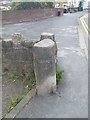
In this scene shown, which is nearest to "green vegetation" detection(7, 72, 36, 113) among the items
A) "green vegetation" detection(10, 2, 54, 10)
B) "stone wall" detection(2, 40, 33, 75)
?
"stone wall" detection(2, 40, 33, 75)

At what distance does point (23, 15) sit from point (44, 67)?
80.9 feet

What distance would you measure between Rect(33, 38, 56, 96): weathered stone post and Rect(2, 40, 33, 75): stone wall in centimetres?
135

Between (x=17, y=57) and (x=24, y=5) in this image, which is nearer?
(x=17, y=57)

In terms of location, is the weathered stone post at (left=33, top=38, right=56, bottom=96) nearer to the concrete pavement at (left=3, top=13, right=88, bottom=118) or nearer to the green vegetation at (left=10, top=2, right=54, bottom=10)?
the concrete pavement at (left=3, top=13, right=88, bottom=118)

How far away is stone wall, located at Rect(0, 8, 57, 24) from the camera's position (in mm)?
28861

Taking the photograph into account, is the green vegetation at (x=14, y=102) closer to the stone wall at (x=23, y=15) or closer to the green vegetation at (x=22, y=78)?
the green vegetation at (x=22, y=78)

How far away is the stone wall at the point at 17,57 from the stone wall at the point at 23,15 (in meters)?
19.6

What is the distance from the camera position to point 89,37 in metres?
16.9

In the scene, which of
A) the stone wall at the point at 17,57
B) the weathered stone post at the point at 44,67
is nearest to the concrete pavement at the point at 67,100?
the weathered stone post at the point at 44,67

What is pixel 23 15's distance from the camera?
3147 centimetres

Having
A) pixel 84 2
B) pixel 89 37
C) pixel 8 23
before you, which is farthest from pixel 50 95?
pixel 84 2

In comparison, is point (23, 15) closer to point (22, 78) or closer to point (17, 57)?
point (17, 57)

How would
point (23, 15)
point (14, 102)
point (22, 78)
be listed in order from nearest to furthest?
1. point (14, 102)
2. point (22, 78)
3. point (23, 15)

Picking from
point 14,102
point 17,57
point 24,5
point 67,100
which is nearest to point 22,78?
point 17,57
